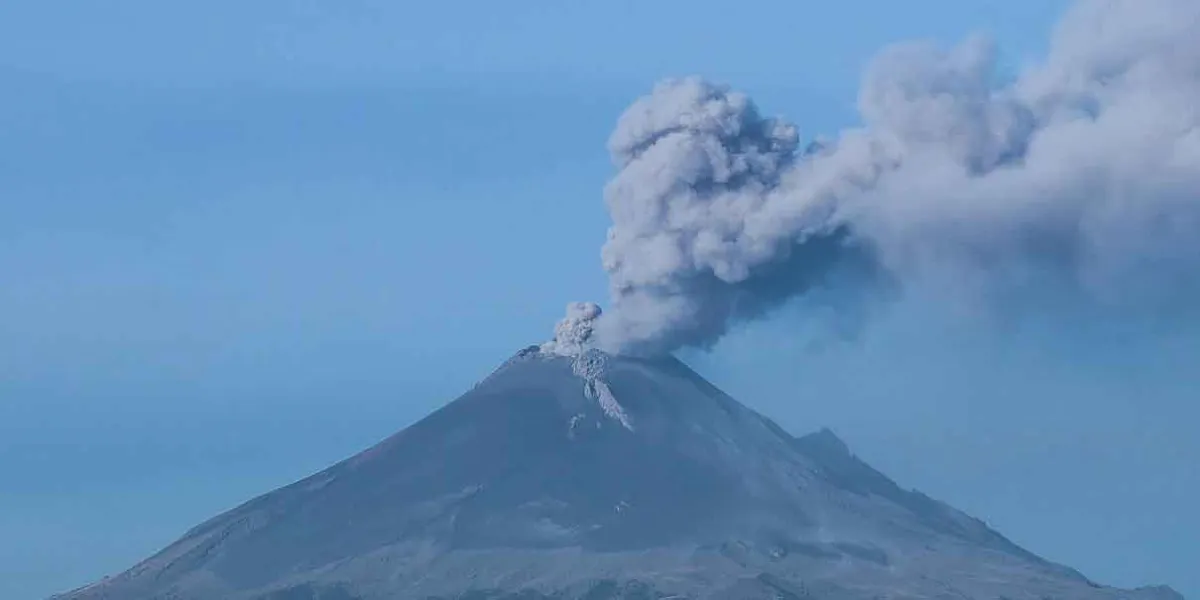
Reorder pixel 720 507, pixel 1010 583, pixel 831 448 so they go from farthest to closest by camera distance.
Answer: pixel 831 448 < pixel 720 507 < pixel 1010 583

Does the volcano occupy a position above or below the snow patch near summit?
below

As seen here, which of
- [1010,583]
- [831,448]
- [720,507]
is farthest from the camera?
[831,448]

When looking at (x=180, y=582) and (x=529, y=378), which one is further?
(x=529, y=378)

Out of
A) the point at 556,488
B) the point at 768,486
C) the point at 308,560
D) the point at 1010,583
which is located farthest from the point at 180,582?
the point at 1010,583

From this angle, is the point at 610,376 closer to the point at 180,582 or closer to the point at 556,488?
the point at 556,488

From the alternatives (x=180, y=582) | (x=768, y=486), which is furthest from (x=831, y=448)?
(x=180, y=582)

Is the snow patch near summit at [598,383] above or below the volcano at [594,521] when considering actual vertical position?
above

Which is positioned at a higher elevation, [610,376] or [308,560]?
[610,376]

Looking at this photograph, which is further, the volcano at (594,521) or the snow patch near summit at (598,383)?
the snow patch near summit at (598,383)
